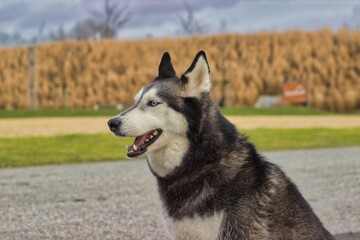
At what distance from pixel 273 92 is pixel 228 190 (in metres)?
34.8

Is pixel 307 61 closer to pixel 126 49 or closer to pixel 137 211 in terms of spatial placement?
pixel 126 49

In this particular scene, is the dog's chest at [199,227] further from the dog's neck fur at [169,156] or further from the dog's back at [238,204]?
the dog's neck fur at [169,156]

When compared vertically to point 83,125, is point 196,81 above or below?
above

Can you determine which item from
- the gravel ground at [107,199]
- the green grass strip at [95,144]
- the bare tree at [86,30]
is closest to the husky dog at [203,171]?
the gravel ground at [107,199]

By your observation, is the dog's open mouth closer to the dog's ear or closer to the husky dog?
the husky dog

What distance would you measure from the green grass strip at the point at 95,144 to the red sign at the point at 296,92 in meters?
13.0

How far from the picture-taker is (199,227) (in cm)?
381

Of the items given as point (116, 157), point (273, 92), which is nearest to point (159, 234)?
point (116, 157)

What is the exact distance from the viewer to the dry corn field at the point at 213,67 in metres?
37.6

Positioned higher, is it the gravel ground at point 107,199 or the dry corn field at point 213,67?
the gravel ground at point 107,199

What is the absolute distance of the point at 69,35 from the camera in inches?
2689

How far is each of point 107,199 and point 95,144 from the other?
7847 millimetres

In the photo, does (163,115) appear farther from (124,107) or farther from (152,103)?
(124,107)

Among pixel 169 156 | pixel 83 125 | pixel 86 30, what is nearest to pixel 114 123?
pixel 169 156
